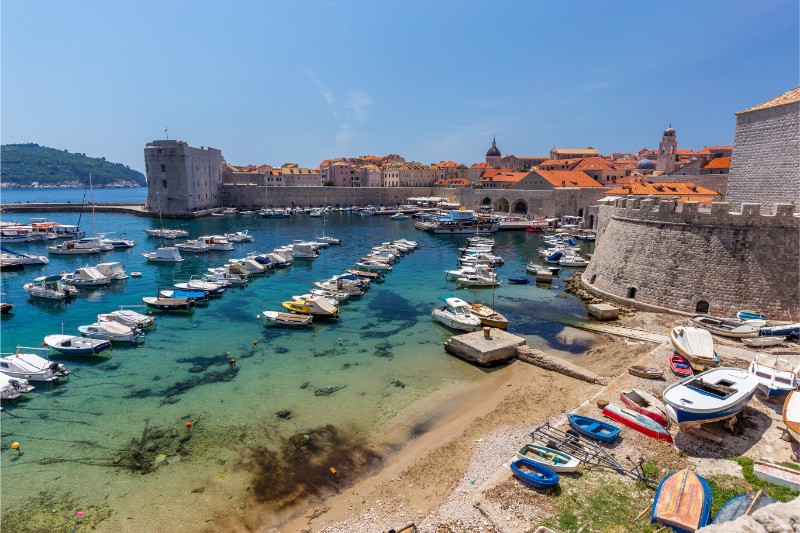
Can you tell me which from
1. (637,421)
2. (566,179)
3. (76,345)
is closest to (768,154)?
(637,421)

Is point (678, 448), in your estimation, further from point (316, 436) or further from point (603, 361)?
point (316, 436)

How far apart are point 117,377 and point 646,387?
753 inches

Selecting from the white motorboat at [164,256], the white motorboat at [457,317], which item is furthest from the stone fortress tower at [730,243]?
the white motorboat at [164,256]

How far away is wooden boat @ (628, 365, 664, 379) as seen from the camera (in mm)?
14164

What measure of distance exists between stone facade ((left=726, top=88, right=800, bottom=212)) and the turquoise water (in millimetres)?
11962

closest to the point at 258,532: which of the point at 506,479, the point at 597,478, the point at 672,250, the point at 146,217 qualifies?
the point at 506,479

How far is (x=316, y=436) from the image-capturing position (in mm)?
12719

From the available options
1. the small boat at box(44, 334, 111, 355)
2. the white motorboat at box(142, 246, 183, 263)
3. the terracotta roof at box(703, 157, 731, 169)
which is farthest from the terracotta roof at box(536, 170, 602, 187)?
the small boat at box(44, 334, 111, 355)

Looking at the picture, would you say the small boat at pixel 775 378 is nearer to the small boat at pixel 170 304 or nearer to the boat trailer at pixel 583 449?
the boat trailer at pixel 583 449

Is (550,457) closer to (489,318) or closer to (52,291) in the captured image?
(489,318)

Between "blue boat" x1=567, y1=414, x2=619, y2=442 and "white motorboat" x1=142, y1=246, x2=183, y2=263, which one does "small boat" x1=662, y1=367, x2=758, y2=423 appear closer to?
"blue boat" x1=567, y1=414, x2=619, y2=442

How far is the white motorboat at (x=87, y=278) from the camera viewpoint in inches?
1182

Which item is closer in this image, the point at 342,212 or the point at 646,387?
the point at 646,387

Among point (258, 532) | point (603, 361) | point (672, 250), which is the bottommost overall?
point (258, 532)
